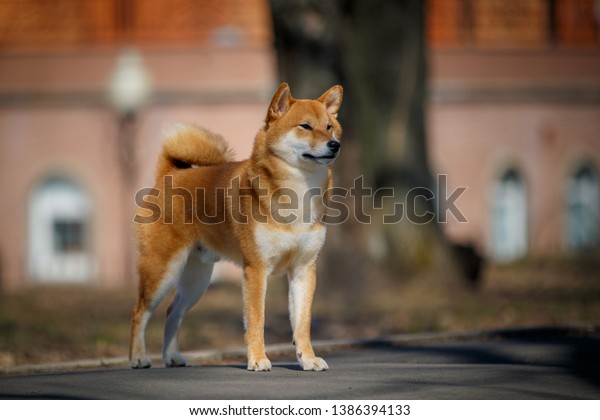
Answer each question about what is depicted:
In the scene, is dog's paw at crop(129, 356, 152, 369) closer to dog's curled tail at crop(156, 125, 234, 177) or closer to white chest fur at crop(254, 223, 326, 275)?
white chest fur at crop(254, 223, 326, 275)

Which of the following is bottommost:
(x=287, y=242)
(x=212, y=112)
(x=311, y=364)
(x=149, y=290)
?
(x=311, y=364)

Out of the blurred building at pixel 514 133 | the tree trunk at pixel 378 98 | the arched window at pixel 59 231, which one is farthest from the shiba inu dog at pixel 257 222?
the blurred building at pixel 514 133

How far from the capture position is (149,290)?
845cm

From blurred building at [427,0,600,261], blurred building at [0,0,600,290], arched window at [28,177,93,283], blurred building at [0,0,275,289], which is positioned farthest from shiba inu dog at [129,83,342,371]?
blurred building at [427,0,600,261]

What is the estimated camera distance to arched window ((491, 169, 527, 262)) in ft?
91.6

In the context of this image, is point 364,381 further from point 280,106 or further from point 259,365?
point 280,106

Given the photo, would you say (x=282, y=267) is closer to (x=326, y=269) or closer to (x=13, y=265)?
(x=326, y=269)

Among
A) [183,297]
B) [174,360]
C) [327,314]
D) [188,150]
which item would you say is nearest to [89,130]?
[327,314]

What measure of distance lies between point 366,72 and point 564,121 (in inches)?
507

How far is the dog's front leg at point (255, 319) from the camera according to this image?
766 cm

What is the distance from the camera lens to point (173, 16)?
27828 mm

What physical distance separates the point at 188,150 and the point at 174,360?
1.46m

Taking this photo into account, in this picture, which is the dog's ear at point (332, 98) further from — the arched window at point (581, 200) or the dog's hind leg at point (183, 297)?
the arched window at point (581, 200)

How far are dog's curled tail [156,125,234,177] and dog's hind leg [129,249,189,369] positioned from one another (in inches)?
29.8
